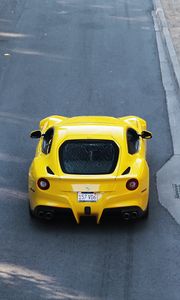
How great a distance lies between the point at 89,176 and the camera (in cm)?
1093

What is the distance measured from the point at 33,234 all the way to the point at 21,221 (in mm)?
473

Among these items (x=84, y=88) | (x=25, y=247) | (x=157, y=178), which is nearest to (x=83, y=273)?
(x=25, y=247)

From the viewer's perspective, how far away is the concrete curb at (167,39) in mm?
19128

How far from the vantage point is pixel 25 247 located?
35.6 ft

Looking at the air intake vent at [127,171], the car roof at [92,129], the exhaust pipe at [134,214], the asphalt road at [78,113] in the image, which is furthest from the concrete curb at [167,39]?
the exhaust pipe at [134,214]

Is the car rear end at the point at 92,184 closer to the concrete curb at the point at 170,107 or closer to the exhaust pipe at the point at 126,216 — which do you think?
the exhaust pipe at the point at 126,216

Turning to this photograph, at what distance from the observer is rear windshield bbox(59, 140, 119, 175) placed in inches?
437

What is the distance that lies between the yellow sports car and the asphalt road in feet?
1.45

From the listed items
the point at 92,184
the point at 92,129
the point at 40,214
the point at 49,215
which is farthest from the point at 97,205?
the point at 92,129

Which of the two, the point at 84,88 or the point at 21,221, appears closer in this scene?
the point at 21,221

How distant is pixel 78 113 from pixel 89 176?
19.6 ft

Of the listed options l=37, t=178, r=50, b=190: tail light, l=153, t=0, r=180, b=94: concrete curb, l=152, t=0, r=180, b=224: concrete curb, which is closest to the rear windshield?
l=37, t=178, r=50, b=190: tail light

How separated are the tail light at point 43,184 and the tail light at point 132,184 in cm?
117

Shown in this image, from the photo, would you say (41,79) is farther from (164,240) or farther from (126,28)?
(164,240)
